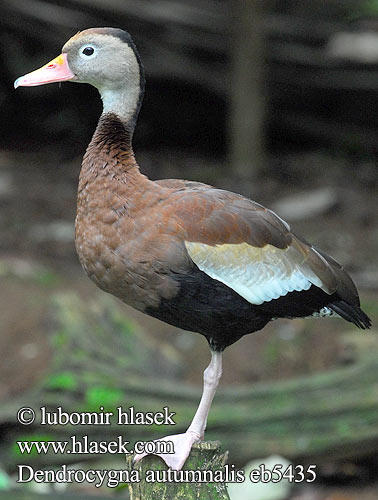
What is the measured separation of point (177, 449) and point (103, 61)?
1367 mm

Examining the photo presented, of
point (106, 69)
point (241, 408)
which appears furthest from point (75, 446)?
point (106, 69)

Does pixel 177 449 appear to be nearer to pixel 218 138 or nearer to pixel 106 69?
pixel 106 69

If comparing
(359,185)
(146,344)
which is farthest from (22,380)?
(359,185)

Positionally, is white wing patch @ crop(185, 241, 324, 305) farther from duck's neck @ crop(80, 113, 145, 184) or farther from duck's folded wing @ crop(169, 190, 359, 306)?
duck's neck @ crop(80, 113, 145, 184)

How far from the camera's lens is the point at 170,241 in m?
2.99

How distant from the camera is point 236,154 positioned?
28.3 feet

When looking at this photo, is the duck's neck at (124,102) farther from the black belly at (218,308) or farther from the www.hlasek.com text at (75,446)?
the www.hlasek.com text at (75,446)

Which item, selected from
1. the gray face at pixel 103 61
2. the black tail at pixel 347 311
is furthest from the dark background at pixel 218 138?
the gray face at pixel 103 61

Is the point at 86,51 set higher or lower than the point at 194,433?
higher

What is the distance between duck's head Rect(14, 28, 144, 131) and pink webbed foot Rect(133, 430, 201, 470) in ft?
3.70

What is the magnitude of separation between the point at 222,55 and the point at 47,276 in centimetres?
324

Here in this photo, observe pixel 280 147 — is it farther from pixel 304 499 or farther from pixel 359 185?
pixel 304 499

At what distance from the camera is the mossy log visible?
5.30m

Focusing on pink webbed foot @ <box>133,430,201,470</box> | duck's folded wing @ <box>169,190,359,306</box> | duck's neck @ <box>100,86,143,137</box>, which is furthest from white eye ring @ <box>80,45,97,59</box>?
pink webbed foot @ <box>133,430,201,470</box>
